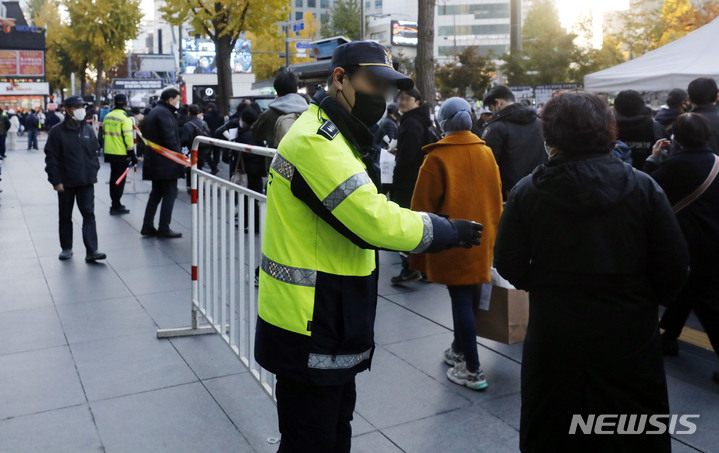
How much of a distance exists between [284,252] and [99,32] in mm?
41628

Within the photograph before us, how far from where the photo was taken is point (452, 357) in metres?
5.06

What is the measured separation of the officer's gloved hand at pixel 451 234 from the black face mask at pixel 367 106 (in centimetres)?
43

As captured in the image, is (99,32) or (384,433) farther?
(99,32)

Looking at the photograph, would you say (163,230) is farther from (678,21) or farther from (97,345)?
(678,21)

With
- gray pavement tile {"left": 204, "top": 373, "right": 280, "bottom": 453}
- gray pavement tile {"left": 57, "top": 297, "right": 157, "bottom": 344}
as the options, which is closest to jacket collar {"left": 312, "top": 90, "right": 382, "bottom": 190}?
gray pavement tile {"left": 204, "top": 373, "right": 280, "bottom": 453}

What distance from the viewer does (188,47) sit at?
197 feet

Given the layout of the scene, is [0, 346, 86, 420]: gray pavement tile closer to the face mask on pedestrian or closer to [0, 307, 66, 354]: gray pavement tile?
[0, 307, 66, 354]: gray pavement tile

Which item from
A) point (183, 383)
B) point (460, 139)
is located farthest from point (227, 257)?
point (460, 139)

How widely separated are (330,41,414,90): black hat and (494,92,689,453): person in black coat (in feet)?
2.09

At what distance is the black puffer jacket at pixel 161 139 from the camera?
9.96 m

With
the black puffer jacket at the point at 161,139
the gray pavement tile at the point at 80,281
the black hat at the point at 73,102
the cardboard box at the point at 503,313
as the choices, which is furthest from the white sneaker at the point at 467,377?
the black puffer jacket at the point at 161,139

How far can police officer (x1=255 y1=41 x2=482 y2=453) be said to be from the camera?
242cm

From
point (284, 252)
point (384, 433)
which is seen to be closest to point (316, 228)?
point (284, 252)

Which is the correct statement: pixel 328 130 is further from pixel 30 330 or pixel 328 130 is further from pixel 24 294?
pixel 24 294
